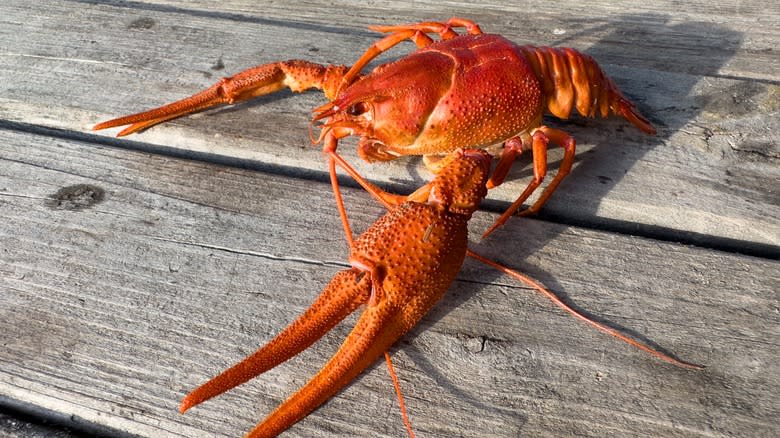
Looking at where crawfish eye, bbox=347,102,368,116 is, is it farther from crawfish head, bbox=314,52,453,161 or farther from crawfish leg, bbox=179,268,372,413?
crawfish leg, bbox=179,268,372,413

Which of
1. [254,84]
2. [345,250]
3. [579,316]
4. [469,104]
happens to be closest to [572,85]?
[469,104]

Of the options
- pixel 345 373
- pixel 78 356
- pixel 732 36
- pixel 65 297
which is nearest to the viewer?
pixel 345 373

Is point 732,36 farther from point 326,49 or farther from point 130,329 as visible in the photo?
point 130,329

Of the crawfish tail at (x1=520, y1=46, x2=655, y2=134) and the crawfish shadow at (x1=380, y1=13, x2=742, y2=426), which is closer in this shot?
the crawfish shadow at (x1=380, y1=13, x2=742, y2=426)

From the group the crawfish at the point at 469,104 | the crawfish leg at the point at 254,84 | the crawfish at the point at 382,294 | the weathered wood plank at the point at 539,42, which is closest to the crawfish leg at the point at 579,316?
the crawfish at the point at 382,294

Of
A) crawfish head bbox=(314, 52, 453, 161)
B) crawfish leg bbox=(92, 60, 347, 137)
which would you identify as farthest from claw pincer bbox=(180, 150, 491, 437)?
crawfish leg bbox=(92, 60, 347, 137)

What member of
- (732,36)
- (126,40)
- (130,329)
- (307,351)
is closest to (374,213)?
(307,351)
